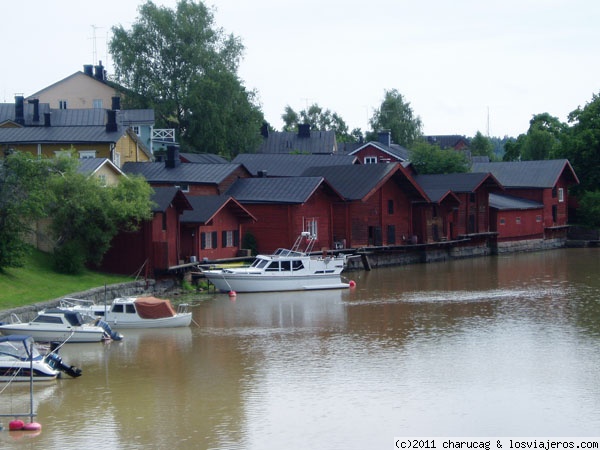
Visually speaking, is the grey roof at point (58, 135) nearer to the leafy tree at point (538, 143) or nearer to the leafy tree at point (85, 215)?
the leafy tree at point (85, 215)

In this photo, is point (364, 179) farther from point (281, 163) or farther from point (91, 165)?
point (91, 165)

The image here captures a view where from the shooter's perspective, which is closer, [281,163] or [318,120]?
[281,163]

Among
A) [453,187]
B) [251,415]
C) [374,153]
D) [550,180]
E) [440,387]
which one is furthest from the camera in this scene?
[374,153]

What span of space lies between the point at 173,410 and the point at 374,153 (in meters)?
75.6

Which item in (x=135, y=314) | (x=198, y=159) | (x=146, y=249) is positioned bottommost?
(x=135, y=314)

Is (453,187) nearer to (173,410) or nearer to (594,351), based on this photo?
(594,351)

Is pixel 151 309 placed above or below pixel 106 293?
below

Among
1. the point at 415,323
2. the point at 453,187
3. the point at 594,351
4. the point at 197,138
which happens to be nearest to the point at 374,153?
the point at 197,138

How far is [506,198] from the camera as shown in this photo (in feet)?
265

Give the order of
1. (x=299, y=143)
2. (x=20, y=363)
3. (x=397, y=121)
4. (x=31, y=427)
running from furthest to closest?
1. (x=397, y=121)
2. (x=299, y=143)
3. (x=20, y=363)
4. (x=31, y=427)

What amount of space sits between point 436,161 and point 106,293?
46.8m

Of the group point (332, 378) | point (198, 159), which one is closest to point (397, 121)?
point (198, 159)

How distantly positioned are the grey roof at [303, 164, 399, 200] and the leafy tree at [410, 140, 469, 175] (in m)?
18.4

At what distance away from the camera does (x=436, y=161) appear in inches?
3305
